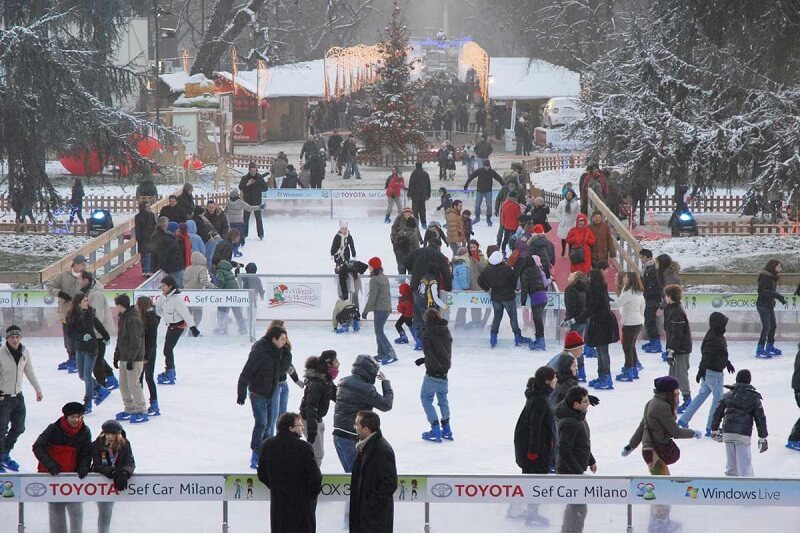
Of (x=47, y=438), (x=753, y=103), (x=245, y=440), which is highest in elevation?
(x=753, y=103)

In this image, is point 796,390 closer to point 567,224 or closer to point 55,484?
point 55,484

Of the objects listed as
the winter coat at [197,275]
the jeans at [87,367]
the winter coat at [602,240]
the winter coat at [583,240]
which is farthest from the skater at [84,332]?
the winter coat at [602,240]

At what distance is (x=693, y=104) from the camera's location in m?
26.9

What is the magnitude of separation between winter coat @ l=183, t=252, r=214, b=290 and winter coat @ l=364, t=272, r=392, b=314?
2.38 meters

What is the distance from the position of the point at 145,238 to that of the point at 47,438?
1303 cm

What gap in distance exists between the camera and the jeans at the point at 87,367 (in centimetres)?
1410

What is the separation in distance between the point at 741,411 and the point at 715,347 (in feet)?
5.28

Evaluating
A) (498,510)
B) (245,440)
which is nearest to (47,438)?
(498,510)

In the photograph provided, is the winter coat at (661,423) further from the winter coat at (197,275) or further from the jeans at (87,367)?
the winter coat at (197,275)

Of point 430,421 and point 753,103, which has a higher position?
point 753,103

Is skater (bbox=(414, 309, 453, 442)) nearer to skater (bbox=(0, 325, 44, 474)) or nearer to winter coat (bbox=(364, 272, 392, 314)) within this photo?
skater (bbox=(0, 325, 44, 474))

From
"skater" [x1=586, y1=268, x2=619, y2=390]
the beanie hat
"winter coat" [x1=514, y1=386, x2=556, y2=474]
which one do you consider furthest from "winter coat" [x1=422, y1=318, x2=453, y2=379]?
"winter coat" [x1=514, y1=386, x2=556, y2=474]

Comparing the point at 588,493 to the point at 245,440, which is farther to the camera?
the point at 245,440

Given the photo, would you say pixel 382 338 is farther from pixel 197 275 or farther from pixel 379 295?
pixel 197 275
